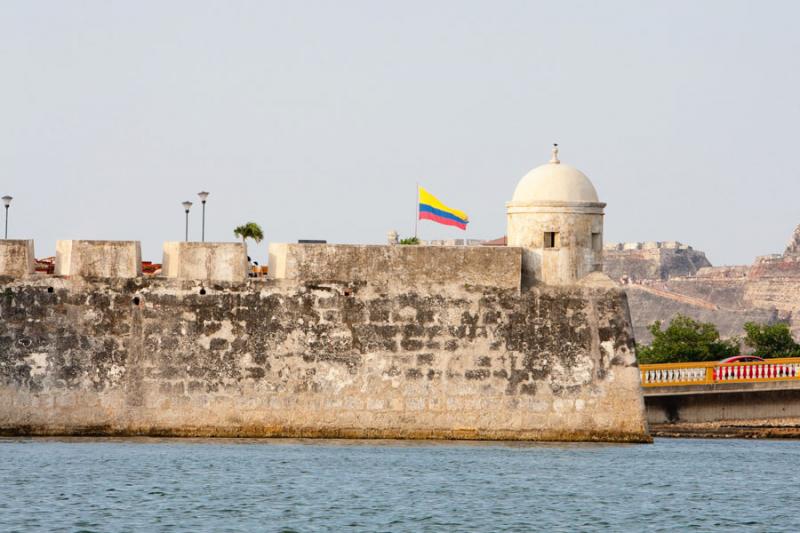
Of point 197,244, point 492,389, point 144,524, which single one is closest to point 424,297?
point 492,389

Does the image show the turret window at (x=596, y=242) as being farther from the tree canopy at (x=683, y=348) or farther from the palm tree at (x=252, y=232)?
the tree canopy at (x=683, y=348)

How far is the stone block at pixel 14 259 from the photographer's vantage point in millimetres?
31219

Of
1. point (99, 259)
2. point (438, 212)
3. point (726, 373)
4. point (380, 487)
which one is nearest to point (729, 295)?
point (726, 373)

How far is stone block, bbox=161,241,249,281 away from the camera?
31.5m

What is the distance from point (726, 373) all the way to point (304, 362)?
1186 centimetres

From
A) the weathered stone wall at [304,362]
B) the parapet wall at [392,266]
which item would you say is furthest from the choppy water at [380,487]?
the parapet wall at [392,266]

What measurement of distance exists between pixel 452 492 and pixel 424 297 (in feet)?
19.1

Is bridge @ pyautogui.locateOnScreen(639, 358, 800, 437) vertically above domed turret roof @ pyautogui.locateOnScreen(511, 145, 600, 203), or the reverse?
domed turret roof @ pyautogui.locateOnScreen(511, 145, 600, 203)

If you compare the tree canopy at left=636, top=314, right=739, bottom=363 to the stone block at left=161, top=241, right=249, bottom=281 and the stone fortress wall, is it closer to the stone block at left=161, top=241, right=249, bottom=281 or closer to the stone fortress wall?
the stone block at left=161, top=241, right=249, bottom=281

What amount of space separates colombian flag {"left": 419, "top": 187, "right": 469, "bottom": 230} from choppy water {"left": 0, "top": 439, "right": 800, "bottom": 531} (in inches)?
222

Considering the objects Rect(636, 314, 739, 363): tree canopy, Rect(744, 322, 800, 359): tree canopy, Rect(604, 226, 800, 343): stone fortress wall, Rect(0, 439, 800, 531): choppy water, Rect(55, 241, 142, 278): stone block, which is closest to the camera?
Rect(0, 439, 800, 531): choppy water

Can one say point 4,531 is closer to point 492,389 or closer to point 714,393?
point 492,389

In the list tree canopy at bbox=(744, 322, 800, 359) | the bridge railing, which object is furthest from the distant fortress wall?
tree canopy at bbox=(744, 322, 800, 359)

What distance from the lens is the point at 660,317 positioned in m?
168
